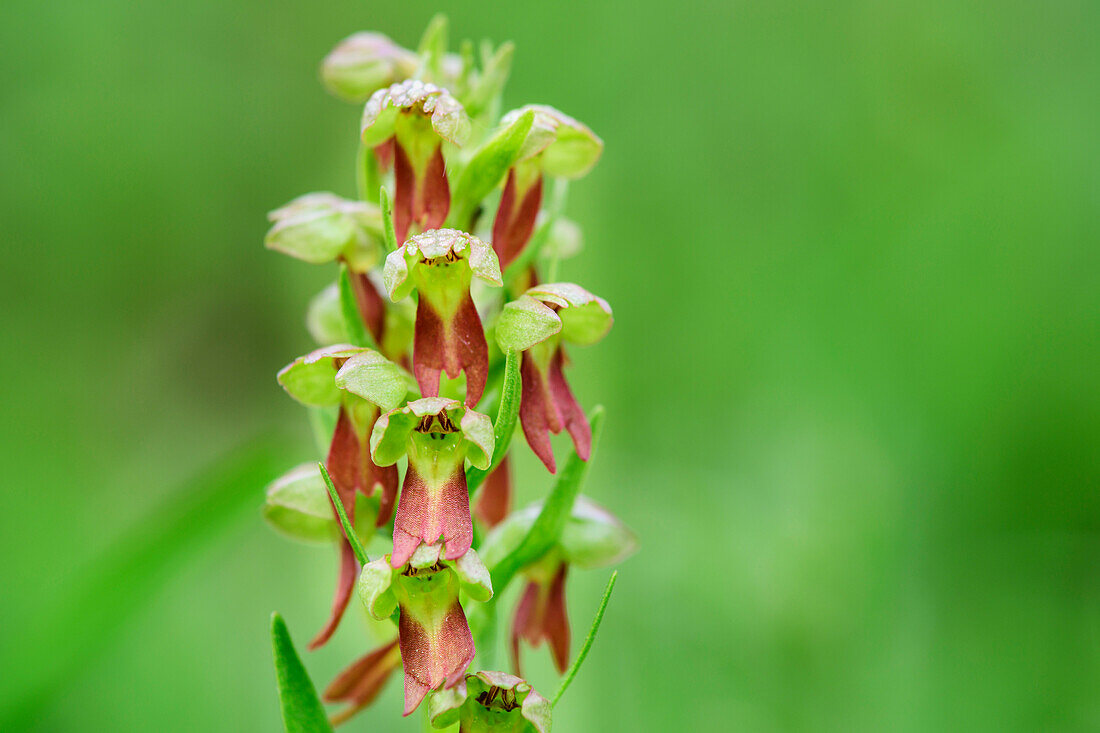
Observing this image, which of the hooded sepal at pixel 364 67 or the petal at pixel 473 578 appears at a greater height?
Answer: the hooded sepal at pixel 364 67

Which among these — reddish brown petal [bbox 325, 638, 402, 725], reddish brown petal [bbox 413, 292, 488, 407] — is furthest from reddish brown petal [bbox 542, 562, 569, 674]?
reddish brown petal [bbox 413, 292, 488, 407]

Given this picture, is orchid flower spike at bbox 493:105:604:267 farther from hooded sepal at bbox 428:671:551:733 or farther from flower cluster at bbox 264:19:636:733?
hooded sepal at bbox 428:671:551:733

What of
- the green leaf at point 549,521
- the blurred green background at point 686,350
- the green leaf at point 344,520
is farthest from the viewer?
the blurred green background at point 686,350

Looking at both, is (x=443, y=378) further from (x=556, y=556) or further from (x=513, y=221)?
(x=556, y=556)

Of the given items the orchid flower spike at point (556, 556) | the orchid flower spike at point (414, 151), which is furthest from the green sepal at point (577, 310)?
the orchid flower spike at point (556, 556)

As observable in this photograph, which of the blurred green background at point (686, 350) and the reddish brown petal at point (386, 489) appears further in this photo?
the blurred green background at point (686, 350)

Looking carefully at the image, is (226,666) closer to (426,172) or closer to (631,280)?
(426,172)

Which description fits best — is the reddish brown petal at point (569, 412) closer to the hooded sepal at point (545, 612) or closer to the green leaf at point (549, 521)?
the green leaf at point (549, 521)
